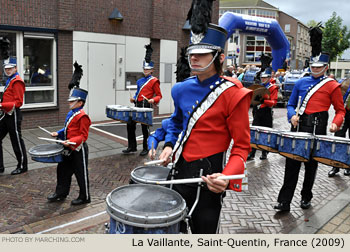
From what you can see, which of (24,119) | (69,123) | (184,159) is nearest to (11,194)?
(69,123)

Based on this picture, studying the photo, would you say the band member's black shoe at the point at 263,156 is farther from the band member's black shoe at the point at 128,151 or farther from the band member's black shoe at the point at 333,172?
the band member's black shoe at the point at 128,151

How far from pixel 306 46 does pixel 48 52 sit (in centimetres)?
7294

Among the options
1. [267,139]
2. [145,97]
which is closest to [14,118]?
[145,97]

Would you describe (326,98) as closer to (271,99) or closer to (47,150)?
(271,99)

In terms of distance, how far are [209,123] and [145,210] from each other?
81 centimetres

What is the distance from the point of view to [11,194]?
568 centimetres

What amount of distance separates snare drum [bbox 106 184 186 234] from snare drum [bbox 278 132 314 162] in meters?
2.80

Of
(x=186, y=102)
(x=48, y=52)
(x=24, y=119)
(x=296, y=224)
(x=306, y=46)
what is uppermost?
(x=306, y=46)

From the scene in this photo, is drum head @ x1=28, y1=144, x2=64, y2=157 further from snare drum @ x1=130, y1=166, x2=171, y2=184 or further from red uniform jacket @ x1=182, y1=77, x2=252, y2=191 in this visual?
red uniform jacket @ x1=182, y1=77, x2=252, y2=191

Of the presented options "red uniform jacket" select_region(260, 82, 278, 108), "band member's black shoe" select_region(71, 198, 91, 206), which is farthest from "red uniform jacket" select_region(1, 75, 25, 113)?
"red uniform jacket" select_region(260, 82, 278, 108)

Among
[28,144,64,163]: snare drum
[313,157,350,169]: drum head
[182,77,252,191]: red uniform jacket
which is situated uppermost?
[182,77,252,191]: red uniform jacket

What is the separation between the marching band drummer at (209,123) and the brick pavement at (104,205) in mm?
2203

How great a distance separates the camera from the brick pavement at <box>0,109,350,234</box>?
4.76 meters

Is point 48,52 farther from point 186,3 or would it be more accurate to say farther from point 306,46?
point 306,46
